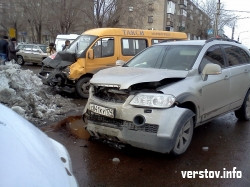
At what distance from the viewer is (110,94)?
4.50 meters

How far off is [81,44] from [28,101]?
3.29m

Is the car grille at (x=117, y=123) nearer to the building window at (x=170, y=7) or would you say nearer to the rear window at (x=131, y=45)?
the rear window at (x=131, y=45)

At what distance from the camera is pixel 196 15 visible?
67.2 m

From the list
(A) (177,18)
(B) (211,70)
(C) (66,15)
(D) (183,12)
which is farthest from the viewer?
(D) (183,12)

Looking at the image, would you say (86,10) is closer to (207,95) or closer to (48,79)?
(48,79)

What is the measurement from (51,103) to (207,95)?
4374 mm

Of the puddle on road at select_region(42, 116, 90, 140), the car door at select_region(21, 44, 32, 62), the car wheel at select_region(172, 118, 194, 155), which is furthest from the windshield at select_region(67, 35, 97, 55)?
the car door at select_region(21, 44, 32, 62)

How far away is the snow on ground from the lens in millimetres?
6527

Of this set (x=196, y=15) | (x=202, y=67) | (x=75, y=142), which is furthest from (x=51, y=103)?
(x=196, y=15)

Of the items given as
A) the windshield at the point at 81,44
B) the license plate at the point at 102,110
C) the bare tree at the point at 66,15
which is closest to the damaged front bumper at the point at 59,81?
the windshield at the point at 81,44

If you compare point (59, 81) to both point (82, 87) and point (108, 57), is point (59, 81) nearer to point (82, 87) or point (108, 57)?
point (82, 87)

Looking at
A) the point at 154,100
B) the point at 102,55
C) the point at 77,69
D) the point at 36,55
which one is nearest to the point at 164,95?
the point at 154,100

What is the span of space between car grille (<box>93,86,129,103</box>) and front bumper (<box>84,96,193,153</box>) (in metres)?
0.14

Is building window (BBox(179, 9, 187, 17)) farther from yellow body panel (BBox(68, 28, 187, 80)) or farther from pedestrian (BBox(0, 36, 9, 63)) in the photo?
yellow body panel (BBox(68, 28, 187, 80))
